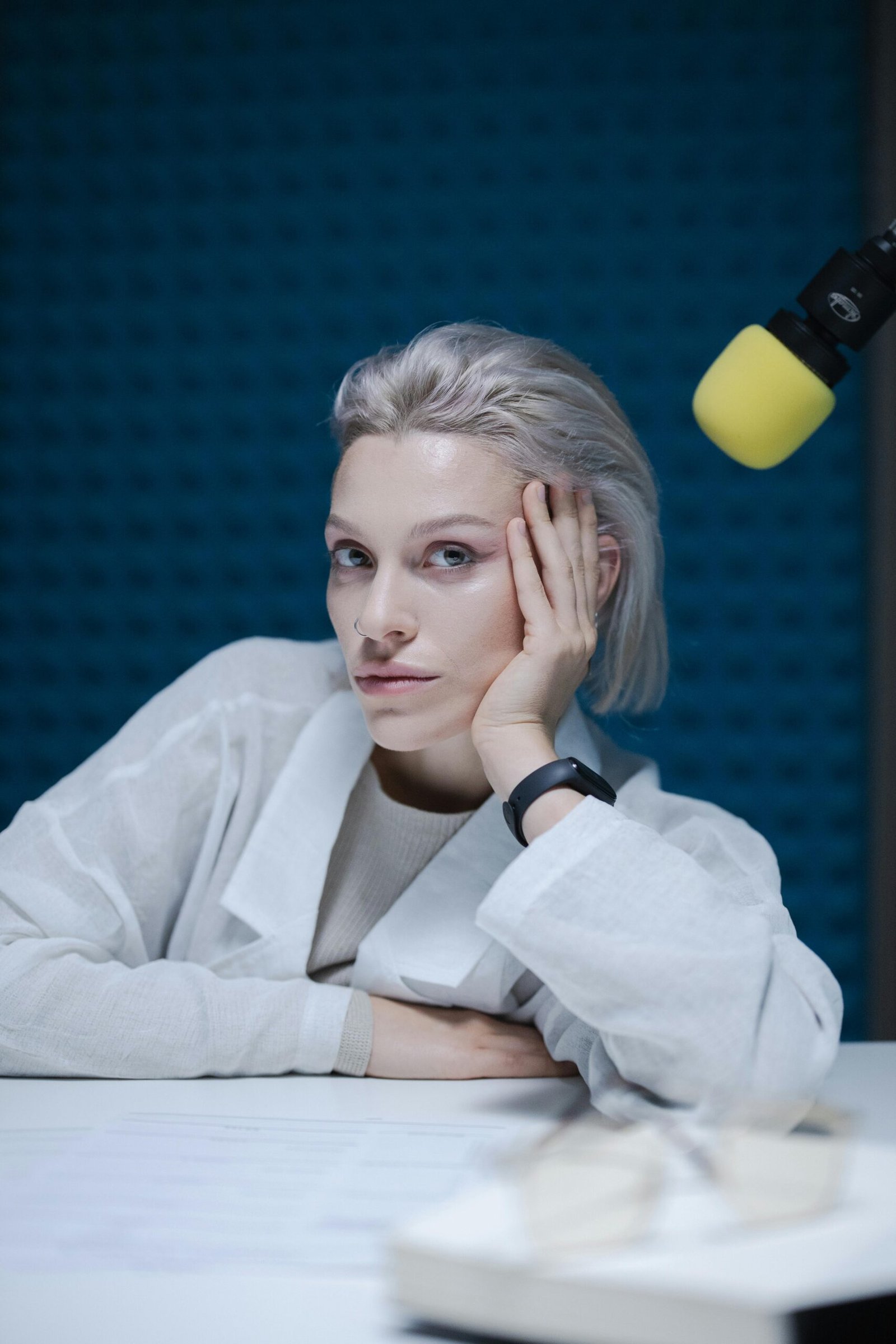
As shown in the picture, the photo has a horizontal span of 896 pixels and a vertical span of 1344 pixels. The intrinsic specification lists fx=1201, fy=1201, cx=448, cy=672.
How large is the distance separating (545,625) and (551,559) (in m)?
0.08

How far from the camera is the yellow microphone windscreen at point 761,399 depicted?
127cm

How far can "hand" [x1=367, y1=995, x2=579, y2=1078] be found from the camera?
125cm

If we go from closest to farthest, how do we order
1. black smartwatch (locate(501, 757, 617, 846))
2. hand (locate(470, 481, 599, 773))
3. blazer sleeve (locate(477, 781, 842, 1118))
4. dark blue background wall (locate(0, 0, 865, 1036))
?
1. blazer sleeve (locate(477, 781, 842, 1118))
2. black smartwatch (locate(501, 757, 617, 846))
3. hand (locate(470, 481, 599, 773))
4. dark blue background wall (locate(0, 0, 865, 1036))

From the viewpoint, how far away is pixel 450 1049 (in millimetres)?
1262

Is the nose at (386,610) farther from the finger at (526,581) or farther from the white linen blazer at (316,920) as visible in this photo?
the white linen blazer at (316,920)

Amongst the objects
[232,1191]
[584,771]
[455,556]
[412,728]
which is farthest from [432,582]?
[232,1191]

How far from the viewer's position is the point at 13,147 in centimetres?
220

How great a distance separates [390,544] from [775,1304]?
2.81 ft

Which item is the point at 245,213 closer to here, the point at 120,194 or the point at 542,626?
the point at 120,194

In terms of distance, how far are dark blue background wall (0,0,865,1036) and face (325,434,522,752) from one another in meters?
0.86

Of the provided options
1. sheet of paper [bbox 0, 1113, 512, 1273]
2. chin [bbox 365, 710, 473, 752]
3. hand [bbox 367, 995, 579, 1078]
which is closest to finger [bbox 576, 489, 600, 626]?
chin [bbox 365, 710, 473, 752]

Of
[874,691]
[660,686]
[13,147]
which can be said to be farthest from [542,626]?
[13,147]

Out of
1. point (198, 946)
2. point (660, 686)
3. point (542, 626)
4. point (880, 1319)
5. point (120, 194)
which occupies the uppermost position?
point (120, 194)

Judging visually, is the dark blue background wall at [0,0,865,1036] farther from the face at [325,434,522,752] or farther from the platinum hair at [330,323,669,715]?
the face at [325,434,522,752]
